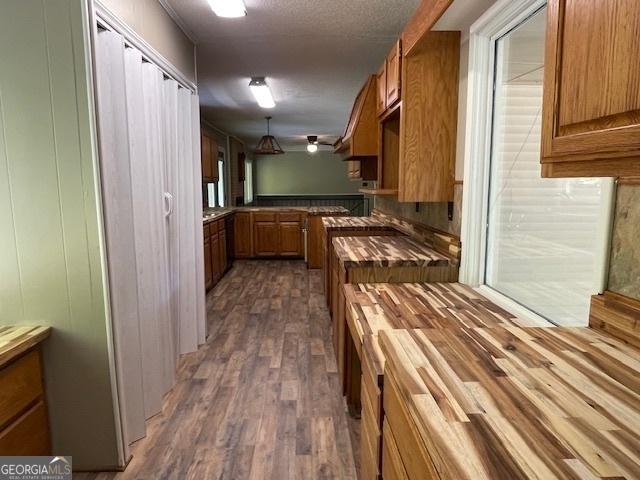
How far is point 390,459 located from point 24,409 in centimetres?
149

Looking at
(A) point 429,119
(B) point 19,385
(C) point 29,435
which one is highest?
(A) point 429,119

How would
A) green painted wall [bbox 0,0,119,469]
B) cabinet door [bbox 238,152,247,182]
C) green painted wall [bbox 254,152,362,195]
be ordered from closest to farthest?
green painted wall [bbox 0,0,119,469] → cabinet door [bbox 238,152,247,182] → green painted wall [bbox 254,152,362,195]

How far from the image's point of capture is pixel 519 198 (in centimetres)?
194

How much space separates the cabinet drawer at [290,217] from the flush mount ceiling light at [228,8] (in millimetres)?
4226

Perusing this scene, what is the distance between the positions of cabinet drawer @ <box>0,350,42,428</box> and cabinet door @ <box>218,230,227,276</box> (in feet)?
12.3

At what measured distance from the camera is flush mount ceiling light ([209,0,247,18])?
87.8 inches

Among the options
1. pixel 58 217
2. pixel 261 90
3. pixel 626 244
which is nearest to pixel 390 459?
pixel 626 244

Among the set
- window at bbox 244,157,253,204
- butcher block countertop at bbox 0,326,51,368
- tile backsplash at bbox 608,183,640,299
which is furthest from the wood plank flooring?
window at bbox 244,157,253,204

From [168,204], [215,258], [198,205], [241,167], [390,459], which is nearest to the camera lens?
[390,459]

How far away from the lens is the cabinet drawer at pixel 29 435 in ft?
4.92

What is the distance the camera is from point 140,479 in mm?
1770

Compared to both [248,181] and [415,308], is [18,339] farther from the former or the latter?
[248,181]

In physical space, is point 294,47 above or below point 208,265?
above

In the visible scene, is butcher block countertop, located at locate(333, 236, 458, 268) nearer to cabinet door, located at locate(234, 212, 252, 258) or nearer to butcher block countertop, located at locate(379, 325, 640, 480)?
butcher block countertop, located at locate(379, 325, 640, 480)
